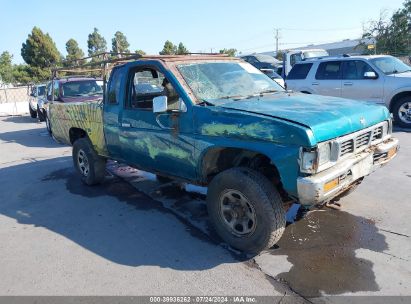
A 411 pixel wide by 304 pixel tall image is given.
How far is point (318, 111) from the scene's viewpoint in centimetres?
357

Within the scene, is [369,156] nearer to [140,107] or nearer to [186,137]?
[186,137]

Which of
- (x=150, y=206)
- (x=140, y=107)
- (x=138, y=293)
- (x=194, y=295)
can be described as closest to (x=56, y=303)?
(x=138, y=293)

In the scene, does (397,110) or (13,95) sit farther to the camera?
(13,95)

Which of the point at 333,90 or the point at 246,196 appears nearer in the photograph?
the point at 246,196

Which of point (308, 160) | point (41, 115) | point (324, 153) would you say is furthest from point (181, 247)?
point (41, 115)

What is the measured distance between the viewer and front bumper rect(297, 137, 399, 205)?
3129mm

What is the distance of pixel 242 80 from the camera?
15.3 ft

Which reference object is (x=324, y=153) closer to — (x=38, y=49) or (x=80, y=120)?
(x=80, y=120)

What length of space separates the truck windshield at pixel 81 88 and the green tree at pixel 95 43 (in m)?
63.2

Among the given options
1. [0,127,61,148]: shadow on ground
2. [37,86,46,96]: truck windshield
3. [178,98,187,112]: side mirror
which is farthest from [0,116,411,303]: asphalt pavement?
[37,86,46,96]: truck windshield

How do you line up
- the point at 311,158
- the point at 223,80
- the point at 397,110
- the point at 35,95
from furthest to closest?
the point at 35,95, the point at 397,110, the point at 223,80, the point at 311,158

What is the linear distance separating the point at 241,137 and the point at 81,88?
9.20 m

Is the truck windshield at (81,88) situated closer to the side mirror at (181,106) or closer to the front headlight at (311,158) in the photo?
the side mirror at (181,106)

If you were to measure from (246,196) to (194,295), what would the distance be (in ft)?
3.33
